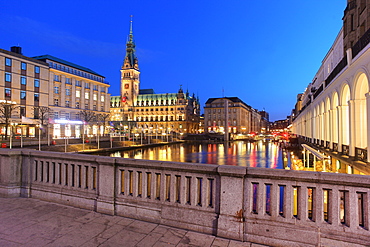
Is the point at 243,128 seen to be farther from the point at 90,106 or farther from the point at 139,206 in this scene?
the point at 139,206

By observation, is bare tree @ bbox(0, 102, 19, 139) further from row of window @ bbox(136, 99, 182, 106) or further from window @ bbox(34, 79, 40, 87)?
row of window @ bbox(136, 99, 182, 106)

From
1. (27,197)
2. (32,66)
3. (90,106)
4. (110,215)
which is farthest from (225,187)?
(90,106)

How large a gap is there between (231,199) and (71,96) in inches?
3613

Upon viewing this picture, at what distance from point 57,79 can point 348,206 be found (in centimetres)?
9175

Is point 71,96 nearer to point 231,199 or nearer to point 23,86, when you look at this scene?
point 23,86

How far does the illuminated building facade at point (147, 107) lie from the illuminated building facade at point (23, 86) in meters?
102

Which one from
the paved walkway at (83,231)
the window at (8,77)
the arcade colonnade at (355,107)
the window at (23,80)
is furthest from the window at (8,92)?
the arcade colonnade at (355,107)

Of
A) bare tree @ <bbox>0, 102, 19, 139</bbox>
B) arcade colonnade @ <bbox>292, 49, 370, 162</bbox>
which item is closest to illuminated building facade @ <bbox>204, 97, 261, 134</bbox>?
bare tree @ <bbox>0, 102, 19, 139</bbox>

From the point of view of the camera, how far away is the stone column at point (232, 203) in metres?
5.14

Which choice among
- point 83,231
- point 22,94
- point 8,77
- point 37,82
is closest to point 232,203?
point 83,231

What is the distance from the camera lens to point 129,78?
576 feet

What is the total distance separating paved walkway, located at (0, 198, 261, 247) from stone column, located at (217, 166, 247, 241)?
22 centimetres

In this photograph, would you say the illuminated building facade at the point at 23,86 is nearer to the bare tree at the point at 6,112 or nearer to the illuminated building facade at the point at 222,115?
the bare tree at the point at 6,112

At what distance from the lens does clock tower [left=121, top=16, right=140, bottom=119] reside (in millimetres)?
174125
